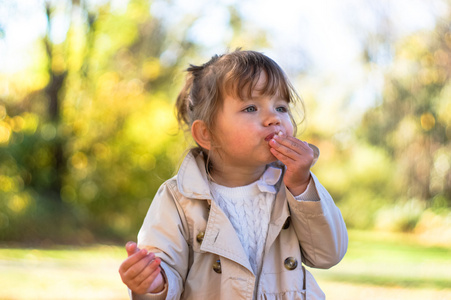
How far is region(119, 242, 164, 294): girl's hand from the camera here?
1647mm

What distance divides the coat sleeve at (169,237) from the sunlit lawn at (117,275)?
271 cm

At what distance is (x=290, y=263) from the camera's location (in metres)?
2.03

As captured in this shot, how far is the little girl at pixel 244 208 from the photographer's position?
1.96 metres

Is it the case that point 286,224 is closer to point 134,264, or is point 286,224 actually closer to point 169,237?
point 169,237

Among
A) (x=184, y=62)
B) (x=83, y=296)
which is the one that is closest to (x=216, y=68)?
(x=83, y=296)

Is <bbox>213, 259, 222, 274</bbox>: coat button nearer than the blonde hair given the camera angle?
Yes

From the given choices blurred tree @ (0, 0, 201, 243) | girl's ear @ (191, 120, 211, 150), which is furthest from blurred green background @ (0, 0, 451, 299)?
girl's ear @ (191, 120, 211, 150)

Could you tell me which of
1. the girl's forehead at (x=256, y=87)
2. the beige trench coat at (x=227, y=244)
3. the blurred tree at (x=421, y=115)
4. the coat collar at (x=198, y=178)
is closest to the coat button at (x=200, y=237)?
the beige trench coat at (x=227, y=244)

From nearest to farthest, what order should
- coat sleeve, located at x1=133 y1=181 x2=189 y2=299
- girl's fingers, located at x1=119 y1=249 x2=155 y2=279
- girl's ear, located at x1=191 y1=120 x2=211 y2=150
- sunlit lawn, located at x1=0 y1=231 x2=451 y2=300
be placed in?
girl's fingers, located at x1=119 y1=249 x2=155 y2=279 → coat sleeve, located at x1=133 y1=181 x2=189 y2=299 → girl's ear, located at x1=191 y1=120 x2=211 y2=150 → sunlit lawn, located at x1=0 y1=231 x2=451 y2=300

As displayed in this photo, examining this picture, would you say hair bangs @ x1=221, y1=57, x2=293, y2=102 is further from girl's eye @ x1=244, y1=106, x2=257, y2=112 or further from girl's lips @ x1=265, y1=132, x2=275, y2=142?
girl's lips @ x1=265, y1=132, x2=275, y2=142

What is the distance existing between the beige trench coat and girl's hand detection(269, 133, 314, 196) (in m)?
0.04

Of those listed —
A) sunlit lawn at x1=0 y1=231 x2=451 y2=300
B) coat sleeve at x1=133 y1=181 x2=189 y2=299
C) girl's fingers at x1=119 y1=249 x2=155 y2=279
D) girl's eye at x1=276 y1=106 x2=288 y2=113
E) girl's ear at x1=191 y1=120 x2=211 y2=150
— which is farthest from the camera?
sunlit lawn at x1=0 y1=231 x2=451 y2=300

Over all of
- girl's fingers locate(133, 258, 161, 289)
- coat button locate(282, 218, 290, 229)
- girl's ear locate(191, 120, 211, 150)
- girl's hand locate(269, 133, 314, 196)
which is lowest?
girl's fingers locate(133, 258, 161, 289)

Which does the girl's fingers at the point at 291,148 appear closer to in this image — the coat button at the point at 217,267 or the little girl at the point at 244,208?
the little girl at the point at 244,208
